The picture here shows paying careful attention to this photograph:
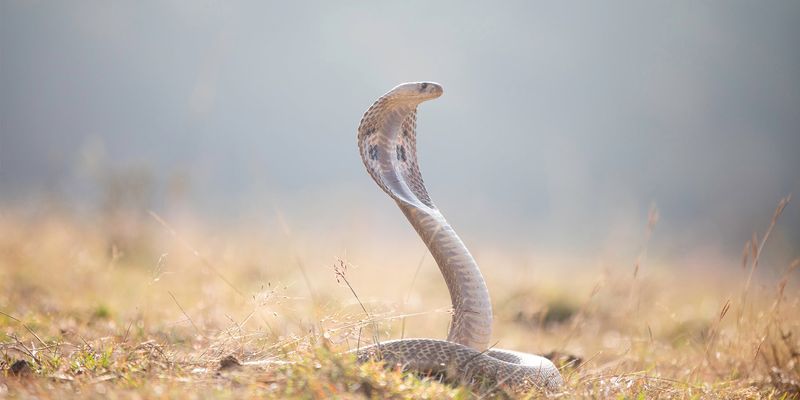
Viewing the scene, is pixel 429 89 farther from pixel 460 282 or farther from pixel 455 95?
pixel 455 95

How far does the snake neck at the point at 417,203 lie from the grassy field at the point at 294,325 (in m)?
0.31

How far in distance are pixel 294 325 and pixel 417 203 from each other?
251cm

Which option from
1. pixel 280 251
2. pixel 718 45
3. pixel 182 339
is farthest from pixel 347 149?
pixel 182 339

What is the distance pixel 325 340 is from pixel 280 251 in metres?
9.37

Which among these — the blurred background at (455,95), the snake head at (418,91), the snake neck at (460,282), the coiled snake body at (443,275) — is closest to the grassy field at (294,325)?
the coiled snake body at (443,275)

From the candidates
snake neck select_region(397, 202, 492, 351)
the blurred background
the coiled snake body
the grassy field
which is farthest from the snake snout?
the blurred background

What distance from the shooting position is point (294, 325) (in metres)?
6.18

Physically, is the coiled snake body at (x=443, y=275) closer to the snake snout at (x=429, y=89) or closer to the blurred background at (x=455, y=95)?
the snake snout at (x=429, y=89)

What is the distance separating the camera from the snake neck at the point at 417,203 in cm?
390

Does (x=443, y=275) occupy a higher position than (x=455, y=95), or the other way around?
(x=443, y=275)

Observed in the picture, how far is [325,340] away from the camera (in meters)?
3.11

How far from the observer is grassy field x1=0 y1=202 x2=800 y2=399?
Answer: 123 inches

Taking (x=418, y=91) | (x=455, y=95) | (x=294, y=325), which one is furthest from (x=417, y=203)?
(x=455, y=95)

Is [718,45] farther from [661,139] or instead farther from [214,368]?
[214,368]
